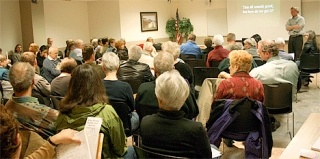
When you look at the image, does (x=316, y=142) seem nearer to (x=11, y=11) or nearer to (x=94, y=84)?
(x=94, y=84)

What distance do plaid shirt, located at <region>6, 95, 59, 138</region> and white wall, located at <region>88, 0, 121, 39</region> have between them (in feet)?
Result: 31.6

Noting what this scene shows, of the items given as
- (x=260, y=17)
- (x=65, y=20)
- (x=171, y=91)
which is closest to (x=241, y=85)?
(x=171, y=91)

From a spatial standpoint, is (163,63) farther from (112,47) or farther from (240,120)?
(112,47)

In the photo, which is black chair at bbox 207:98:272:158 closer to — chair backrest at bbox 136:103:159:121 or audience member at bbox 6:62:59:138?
chair backrest at bbox 136:103:159:121

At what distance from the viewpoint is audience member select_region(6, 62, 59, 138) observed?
2314 mm

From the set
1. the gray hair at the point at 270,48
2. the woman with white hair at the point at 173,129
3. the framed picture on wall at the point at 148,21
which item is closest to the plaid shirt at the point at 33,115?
the woman with white hair at the point at 173,129

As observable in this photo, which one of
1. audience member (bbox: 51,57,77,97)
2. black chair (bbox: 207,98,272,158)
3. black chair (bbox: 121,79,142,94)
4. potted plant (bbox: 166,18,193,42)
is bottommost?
black chair (bbox: 207,98,272,158)

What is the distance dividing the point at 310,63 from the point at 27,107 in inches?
234

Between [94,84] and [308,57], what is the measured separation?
18.4 ft

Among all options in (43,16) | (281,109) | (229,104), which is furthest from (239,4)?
(229,104)

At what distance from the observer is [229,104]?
10.0ft

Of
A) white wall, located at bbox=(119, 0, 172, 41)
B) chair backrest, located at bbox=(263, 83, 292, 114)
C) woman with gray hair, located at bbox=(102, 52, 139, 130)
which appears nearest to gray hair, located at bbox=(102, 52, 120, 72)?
woman with gray hair, located at bbox=(102, 52, 139, 130)

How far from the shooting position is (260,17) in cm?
1159

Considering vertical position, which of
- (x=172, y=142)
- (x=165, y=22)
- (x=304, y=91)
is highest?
(x=165, y=22)
